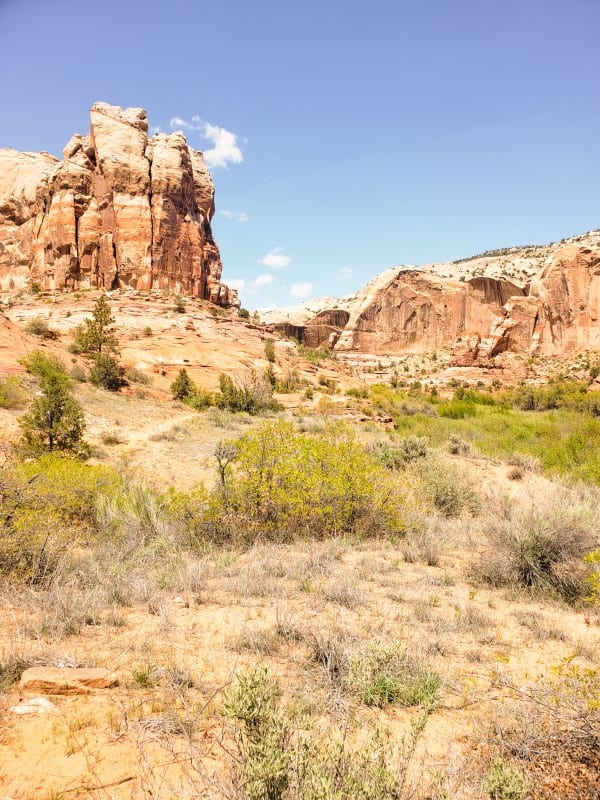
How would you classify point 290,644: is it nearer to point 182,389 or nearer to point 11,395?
point 11,395

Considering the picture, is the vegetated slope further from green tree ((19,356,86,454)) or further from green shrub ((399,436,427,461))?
→ green shrub ((399,436,427,461))

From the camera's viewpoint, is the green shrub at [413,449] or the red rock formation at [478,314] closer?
the green shrub at [413,449]

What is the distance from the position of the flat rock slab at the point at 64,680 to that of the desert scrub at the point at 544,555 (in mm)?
4372

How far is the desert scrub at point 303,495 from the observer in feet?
20.7

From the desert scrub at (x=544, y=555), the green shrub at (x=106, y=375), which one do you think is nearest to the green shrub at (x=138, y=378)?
the green shrub at (x=106, y=375)

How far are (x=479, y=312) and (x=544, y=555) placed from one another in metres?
57.8

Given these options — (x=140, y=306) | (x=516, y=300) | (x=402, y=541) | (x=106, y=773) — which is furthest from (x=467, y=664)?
(x=516, y=300)

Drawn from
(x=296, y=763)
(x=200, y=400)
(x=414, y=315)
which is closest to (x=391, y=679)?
(x=296, y=763)

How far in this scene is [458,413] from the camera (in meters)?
24.5

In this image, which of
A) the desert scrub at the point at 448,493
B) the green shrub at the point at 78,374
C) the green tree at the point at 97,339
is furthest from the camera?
the green tree at the point at 97,339

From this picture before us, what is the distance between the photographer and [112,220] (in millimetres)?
41469

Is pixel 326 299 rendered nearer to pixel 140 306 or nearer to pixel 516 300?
pixel 516 300

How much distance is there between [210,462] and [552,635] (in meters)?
9.29

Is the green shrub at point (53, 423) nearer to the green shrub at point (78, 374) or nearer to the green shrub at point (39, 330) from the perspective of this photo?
the green shrub at point (78, 374)
